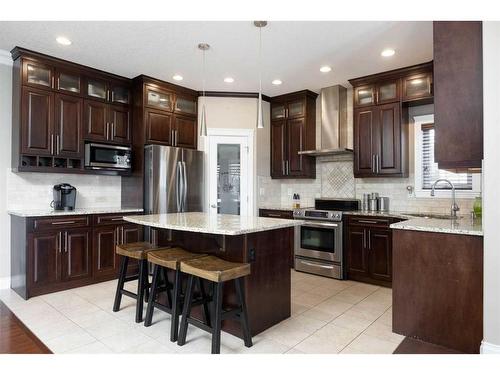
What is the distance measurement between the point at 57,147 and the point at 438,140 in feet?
13.3

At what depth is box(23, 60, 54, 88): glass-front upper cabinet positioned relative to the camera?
3.65 metres

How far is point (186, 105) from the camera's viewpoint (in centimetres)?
511

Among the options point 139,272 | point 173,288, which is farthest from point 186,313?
point 139,272

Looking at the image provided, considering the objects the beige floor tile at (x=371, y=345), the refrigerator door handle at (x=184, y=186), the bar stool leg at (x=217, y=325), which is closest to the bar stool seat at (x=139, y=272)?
the bar stool leg at (x=217, y=325)

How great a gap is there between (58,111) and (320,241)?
3772 millimetres

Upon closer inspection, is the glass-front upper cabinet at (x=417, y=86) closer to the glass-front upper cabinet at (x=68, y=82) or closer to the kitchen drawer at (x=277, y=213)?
the kitchen drawer at (x=277, y=213)

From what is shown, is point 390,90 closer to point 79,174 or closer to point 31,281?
point 79,174

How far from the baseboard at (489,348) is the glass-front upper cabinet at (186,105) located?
449 cm

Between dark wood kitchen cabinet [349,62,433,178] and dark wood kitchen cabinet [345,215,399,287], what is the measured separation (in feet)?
2.45

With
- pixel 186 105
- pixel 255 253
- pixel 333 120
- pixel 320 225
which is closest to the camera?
pixel 255 253

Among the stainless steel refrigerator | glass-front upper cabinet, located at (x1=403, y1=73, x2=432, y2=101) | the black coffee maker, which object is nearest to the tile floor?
the black coffee maker

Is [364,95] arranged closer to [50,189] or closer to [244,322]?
[244,322]

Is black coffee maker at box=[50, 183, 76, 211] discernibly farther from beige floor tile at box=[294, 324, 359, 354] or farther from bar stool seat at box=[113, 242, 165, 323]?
beige floor tile at box=[294, 324, 359, 354]
